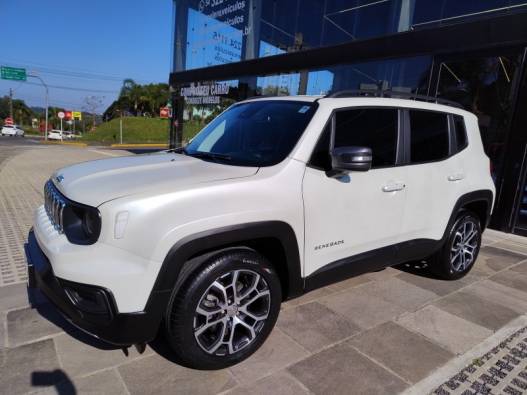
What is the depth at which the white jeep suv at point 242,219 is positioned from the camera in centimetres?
200

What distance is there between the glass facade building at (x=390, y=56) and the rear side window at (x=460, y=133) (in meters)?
2.52

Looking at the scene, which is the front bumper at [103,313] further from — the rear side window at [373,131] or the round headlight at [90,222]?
the rear side window at [373,131]

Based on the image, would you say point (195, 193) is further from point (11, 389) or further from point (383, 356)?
point (383, 356)

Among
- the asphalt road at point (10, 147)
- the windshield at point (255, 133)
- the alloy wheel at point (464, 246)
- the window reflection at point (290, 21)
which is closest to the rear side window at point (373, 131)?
the windshield at point (255, 133)

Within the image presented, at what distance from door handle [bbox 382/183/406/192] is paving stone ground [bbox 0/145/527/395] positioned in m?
1.10

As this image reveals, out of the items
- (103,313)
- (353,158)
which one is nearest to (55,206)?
(103,313)

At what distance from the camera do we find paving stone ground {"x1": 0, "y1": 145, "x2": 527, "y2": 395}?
2289 mm

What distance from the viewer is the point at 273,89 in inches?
445

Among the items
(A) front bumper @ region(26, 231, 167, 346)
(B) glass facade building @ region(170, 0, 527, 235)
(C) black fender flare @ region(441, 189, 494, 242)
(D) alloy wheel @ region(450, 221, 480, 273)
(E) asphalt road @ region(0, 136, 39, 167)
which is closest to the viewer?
(A) front bumper @ region(26, 231, 167, 346)

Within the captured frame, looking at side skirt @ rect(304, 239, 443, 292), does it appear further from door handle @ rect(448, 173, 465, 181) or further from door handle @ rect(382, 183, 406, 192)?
door handle @ rect(448, 173, 465, 181)

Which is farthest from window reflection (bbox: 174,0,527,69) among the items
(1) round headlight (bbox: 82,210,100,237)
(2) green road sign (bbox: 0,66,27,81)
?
(2) green road sign (bbox: 0,66,27,81)

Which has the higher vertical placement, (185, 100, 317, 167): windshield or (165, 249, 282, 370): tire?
(185, 100, 317, 167): windshield

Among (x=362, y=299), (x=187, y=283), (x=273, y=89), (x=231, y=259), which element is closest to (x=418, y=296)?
(x=362, y=299)

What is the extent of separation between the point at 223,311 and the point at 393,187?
1.71 metres
